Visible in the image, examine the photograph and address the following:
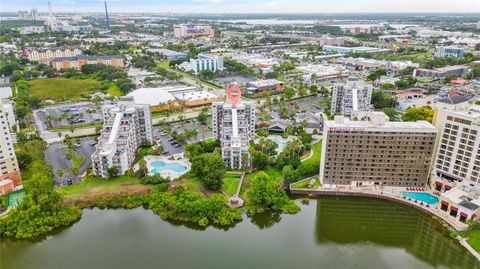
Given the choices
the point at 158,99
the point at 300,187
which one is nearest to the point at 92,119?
the point at 158,99

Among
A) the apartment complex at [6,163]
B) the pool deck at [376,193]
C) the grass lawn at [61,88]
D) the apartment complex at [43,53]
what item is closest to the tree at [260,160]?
the pool deck at [376,193]

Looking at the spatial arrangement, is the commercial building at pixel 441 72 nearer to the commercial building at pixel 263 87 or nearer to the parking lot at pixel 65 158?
the commercial building at pixel 263 87

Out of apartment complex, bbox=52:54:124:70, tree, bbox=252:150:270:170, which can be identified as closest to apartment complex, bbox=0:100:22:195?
tree, bbox=252:150:270:170

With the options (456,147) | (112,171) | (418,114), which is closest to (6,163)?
(112,171)

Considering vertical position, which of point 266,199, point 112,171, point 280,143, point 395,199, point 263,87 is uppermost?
point 263,87

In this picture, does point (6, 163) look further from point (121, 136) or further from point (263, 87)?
point (263, 87)

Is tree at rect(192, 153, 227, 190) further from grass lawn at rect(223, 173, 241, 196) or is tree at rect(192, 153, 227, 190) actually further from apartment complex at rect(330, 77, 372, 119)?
apartment complex at rect(330, 77, 372, 119)

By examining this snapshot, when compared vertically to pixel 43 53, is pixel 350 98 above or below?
below
